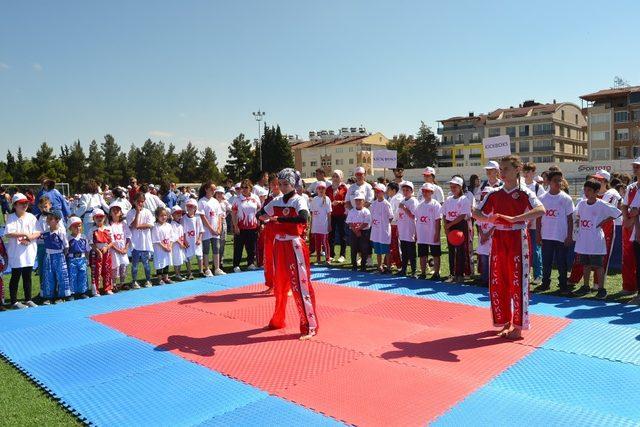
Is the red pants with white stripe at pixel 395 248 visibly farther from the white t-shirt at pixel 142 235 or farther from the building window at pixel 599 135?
the building window at pixel 599 135

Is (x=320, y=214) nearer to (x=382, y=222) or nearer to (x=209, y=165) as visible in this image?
(x=382, y=222)

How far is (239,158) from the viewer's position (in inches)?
2785

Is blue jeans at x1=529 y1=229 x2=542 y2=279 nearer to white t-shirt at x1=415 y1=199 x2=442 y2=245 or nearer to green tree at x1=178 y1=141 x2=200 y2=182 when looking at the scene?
white t-shirt at x1=415 y1=199 x2=442 y2=245

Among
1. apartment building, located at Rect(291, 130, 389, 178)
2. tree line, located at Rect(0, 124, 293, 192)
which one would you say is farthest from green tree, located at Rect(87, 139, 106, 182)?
apartment building, located at Rect(291, 130, 389, 178)

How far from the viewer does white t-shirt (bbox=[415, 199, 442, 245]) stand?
9.40 meters

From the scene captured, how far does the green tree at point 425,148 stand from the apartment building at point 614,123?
21958 mm

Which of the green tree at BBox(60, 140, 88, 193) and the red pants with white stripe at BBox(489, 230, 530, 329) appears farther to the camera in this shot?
the green tree at BBox(60, 140, 88, 193)

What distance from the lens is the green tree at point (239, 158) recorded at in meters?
70.7

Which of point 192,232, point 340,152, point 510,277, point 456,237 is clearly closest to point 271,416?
point 510,277

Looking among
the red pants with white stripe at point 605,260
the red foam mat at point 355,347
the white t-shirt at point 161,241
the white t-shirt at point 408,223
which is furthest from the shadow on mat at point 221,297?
the red pants with white stripe at point 605,260

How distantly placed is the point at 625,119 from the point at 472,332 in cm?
6804

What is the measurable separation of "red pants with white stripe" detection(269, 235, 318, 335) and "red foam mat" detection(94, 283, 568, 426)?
0.95 feet

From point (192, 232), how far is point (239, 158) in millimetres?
61597

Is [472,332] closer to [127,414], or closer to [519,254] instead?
[519,254]
